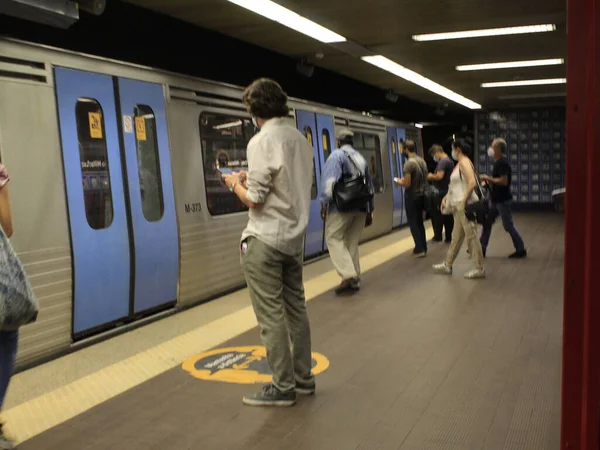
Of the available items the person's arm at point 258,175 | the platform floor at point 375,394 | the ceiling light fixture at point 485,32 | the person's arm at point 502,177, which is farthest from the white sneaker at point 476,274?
the person's arm at point 258,175

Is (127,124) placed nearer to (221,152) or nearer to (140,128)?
(140,128)

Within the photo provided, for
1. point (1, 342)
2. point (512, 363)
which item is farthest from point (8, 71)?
point (512, 363)

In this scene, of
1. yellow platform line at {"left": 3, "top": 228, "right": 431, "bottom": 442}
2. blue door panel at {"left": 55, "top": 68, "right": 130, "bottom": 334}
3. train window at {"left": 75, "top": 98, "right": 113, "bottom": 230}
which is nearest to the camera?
yellow platform line at {"left": 3, "top": 228, "right": 431, "bottom": 442}

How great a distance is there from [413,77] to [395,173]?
8.54ft

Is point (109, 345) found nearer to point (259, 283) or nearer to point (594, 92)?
point (259, 283)

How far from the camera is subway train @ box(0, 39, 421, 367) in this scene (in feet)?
14.6

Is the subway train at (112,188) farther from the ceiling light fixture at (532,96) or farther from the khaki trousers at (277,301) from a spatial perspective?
the ceiling light fixture at (532,96)

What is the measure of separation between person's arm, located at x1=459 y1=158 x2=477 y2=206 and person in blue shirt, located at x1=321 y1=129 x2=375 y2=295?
1.16 meters

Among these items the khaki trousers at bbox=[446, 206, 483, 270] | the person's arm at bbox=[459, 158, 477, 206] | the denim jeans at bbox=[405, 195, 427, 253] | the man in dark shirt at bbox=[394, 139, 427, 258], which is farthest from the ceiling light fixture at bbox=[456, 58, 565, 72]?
the khaki trousers at bbox=[446, 206, 483, 270]

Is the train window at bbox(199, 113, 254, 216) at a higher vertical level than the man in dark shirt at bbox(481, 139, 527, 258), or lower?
higher

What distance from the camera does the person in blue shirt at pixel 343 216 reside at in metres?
6.36

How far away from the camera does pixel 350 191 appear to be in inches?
249

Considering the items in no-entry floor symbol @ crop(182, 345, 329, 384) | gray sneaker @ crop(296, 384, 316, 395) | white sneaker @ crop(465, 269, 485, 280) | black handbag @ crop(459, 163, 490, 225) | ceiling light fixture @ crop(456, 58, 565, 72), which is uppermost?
ceiling light fixture @ crop(456, 58, 565, 72)

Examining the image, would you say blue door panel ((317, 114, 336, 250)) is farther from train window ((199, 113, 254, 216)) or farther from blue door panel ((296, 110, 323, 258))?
train window ((199, 113, 254, 216))
